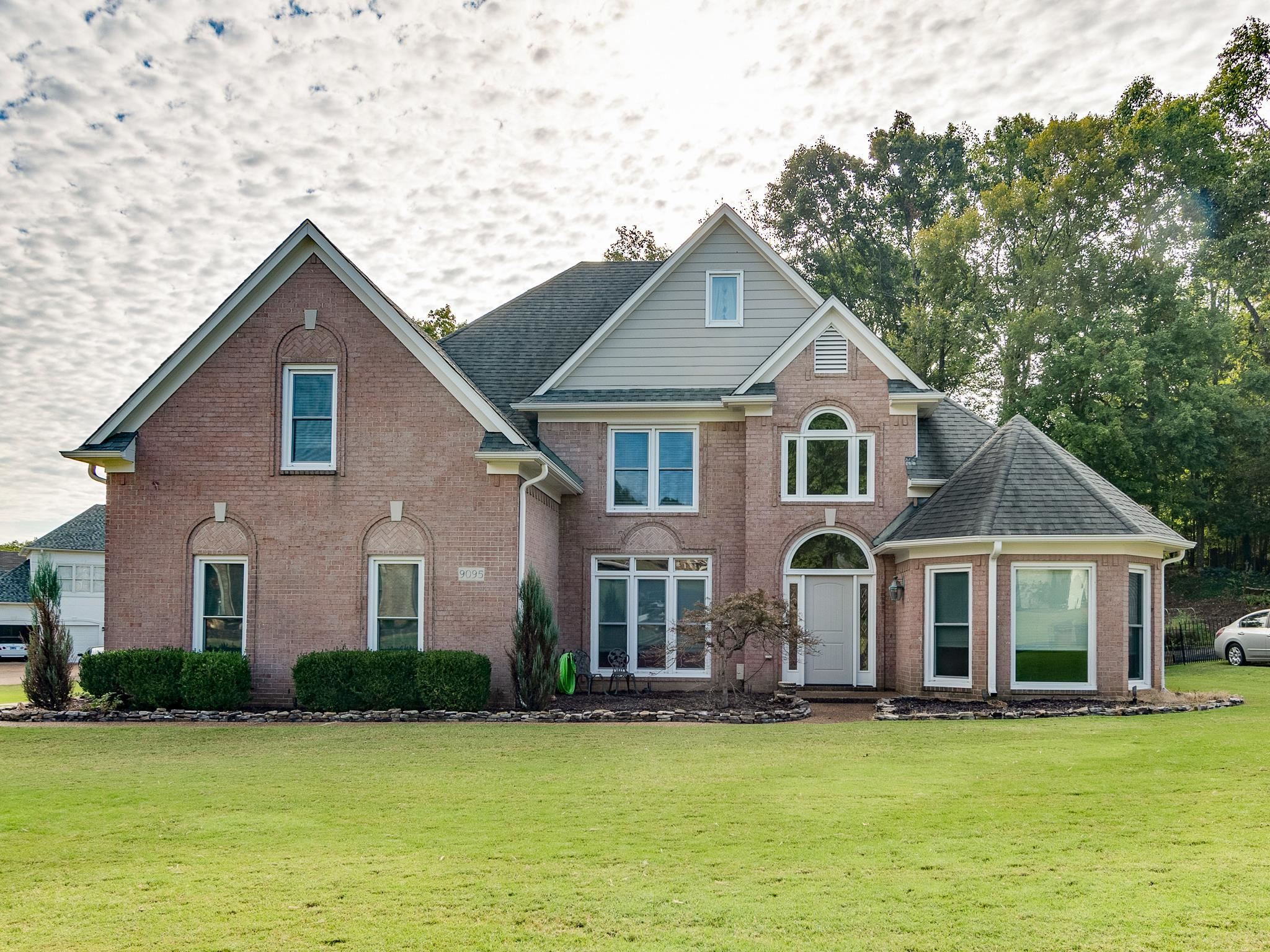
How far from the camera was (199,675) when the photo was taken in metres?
18.1

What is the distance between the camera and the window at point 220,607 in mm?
19188

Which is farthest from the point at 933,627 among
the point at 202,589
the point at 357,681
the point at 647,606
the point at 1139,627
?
the point at 202,589

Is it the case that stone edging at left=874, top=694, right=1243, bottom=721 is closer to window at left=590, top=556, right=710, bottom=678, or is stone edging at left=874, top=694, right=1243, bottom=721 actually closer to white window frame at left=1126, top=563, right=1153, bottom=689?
white window frame at left=1126, top=563, right=1153, bottom=689

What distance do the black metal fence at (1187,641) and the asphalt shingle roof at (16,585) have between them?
43.4 m

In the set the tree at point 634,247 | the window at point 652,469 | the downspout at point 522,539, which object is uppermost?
the tree at point 634,247

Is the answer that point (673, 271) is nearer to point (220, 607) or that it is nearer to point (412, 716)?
point (412, 716)

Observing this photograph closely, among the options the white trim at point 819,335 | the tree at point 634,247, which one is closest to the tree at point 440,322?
the tree at point 634,247

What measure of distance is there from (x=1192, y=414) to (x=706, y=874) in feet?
104

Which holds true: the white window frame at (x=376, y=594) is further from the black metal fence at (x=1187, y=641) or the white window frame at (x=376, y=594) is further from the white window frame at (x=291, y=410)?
the black metal fence at (x=1187, y=641)

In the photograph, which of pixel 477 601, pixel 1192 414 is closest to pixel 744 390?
pixel 477 601

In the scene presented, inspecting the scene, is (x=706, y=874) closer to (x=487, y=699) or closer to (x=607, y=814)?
(x=607, y=814)

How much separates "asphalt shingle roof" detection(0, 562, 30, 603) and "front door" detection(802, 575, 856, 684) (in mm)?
38665

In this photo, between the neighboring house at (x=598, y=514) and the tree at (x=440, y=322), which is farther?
the tree at (x=440, y=322)

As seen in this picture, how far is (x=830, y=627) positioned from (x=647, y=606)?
142 inches
